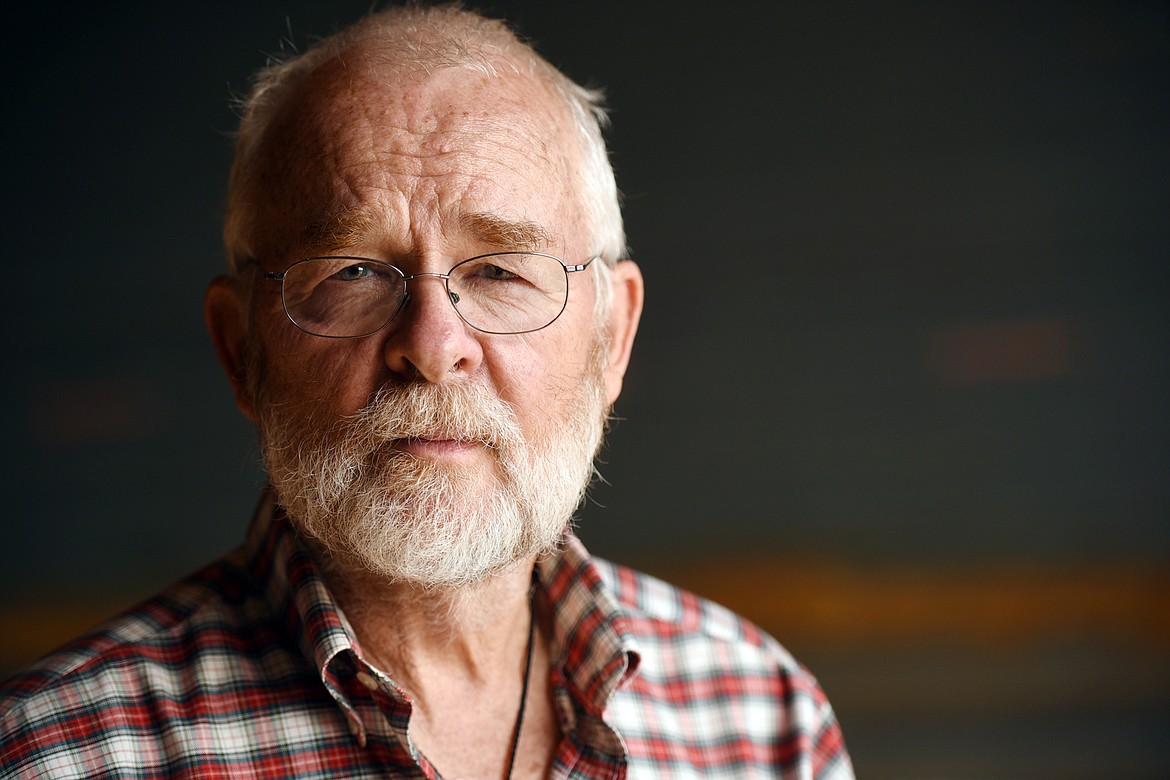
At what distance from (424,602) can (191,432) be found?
2.90m

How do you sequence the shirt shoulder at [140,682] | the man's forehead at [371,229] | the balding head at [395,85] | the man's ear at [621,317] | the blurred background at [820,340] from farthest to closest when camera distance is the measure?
the blurred background at [820,340] → the man's ear at [621,317] → the balding head at [395,85] → the man's forehead at [371,229] → the shirt shoulder at [140,682]

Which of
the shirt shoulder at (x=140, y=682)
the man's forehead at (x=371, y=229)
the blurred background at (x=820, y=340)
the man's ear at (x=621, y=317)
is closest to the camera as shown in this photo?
the shirt shoulder at (x=140, y=682)

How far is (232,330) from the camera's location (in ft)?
4.93

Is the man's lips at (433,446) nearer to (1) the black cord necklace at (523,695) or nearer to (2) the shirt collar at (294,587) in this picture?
(2) the shirt collar at (294,587)

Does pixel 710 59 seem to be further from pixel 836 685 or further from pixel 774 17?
pixel 836 685

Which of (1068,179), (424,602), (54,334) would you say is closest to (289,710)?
(424,602)

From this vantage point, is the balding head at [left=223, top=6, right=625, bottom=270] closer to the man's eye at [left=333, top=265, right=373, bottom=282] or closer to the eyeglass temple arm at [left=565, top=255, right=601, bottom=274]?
the eyeglass temple arm at [left=565, top=255, right=601, bottom=274]

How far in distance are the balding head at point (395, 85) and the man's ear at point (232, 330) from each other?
0.05 meters

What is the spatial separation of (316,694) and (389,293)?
0.51 m

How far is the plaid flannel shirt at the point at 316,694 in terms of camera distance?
121 cm

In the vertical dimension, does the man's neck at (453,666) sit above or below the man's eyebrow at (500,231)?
below

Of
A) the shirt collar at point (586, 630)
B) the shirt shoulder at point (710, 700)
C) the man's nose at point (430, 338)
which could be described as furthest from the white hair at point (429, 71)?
the shirt shoulder at point (710, 700)

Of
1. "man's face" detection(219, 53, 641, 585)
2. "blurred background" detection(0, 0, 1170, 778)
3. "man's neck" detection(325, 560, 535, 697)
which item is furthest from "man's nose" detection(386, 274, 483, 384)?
"blurred background" detection(0, 0, 1170, 778)

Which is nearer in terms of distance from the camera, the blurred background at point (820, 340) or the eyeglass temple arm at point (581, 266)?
the eyeglass temple arm at point (581, 266)
